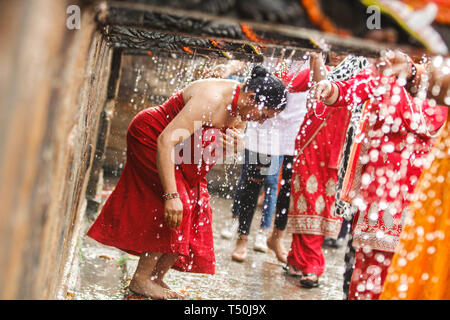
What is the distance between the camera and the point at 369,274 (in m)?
2.94

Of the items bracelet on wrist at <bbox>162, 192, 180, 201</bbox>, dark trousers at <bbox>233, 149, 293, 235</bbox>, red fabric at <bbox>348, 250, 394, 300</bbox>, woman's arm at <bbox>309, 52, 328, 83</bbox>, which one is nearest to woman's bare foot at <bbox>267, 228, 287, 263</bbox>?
dark trousers at <bbox>233, 149, 293, 235</bbox>

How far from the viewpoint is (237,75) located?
446 centimetres

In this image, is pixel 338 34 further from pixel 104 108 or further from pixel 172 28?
pixel 104 108

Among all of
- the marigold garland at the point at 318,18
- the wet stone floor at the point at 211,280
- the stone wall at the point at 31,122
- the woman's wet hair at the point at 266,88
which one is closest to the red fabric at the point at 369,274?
the wet stone floor at the point at 211,280

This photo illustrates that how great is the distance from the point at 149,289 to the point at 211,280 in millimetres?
692

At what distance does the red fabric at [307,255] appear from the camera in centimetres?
387

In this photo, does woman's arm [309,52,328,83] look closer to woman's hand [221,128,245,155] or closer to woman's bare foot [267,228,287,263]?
woman's hand [221,128,245,155]

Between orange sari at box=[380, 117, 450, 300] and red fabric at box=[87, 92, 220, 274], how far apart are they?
127 centimetres

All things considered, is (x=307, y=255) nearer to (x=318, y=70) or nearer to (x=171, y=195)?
(x=318, y=70)

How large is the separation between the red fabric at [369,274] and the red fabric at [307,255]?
0.88 m

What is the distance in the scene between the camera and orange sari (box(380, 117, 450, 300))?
2.17 m

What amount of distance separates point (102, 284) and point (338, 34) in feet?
7.65
